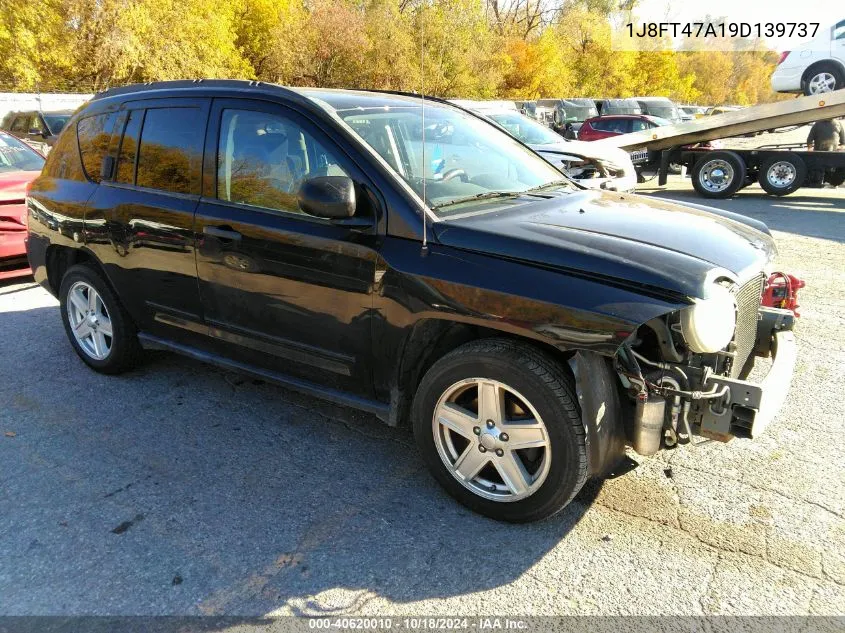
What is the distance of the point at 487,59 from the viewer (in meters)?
40.7

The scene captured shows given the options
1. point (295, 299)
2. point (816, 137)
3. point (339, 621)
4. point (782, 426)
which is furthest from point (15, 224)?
point (816, 137)

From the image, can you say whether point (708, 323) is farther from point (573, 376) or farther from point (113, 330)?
point (113, 330)

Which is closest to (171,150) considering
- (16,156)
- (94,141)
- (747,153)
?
(94,141)

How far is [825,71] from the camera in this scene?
18031 mm

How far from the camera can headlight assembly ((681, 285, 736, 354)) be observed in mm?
2516

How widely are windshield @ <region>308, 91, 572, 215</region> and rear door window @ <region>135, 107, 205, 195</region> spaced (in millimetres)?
775

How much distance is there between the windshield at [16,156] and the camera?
7.97m

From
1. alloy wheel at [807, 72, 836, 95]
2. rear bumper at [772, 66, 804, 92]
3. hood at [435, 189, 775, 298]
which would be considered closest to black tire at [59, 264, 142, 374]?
hood at [435, 189, 775, 298]

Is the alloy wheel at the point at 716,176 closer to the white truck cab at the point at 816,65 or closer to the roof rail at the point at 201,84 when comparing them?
the white truck cab at the point at 816,65

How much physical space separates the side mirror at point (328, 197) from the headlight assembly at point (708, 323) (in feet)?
4.96

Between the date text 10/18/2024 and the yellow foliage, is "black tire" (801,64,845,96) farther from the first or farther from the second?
the date text 10/18/2024

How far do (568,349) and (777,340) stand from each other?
135cm

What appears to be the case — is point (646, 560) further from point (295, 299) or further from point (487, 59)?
point (487, 59)

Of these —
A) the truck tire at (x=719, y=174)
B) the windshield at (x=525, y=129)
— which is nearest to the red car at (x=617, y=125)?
the truck tire at (x=719, y=174)
